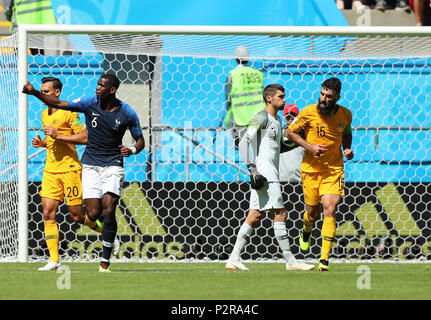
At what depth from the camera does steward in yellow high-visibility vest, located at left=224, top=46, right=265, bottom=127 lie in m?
11.5

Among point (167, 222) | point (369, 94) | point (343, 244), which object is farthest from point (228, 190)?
point (369, 94)

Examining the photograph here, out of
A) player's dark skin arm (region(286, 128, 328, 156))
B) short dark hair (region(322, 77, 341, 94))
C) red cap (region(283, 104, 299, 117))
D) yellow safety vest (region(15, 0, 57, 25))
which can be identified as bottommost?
player's dark skin arm (region(286, 128, 328, 156))

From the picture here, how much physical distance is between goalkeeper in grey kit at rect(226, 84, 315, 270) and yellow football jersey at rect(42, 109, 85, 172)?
1.71 meters

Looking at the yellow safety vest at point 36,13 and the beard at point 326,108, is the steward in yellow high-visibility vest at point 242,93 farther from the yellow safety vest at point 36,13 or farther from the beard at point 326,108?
the yellow safety vest at point 36,13

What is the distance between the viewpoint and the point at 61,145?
30.5 ft

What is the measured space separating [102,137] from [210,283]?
6.40 ft

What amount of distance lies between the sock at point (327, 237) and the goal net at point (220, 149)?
207 cm

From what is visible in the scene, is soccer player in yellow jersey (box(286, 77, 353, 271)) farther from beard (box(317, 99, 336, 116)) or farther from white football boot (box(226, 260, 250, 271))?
white football boot (box(226, 260, 250, 271))

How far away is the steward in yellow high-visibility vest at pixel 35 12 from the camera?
13.5 metres

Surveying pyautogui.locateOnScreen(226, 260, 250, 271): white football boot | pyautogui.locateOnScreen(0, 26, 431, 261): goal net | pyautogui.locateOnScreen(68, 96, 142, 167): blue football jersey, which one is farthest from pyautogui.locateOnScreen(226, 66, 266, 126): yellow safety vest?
pyautogui.locateOnScreen(68, 96, 142, 167): blue football jersey

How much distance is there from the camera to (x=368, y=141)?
11406 millimetres

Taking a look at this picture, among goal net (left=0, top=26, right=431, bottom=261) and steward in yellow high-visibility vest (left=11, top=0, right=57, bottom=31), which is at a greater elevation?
steward in yellow high-visibility vest (left=11, top=0, right=57, bottom=31)

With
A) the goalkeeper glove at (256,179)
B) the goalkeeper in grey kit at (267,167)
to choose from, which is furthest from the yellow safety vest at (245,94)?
the goalkeeper glove at (256,179)

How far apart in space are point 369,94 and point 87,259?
3921 millimetres
